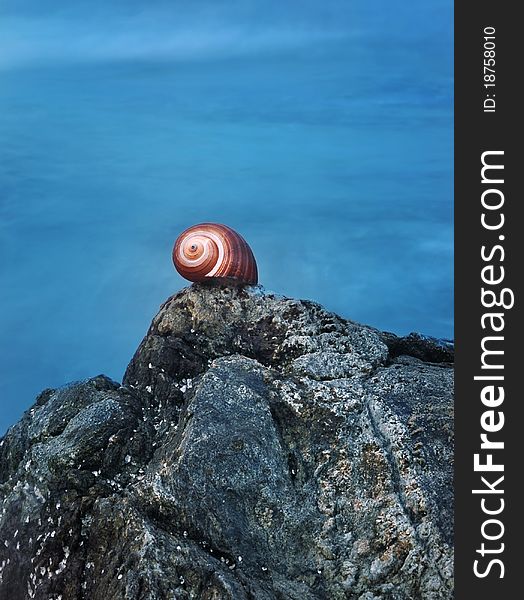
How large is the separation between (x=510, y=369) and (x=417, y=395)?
3.20 ft

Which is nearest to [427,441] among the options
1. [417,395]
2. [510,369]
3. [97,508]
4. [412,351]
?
[417,395]

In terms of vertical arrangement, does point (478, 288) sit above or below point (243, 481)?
above

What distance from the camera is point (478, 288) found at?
241 inches

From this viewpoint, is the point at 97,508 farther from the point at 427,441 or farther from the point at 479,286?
the point at 479,286

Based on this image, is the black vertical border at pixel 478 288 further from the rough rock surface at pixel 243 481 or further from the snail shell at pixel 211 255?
the snail shell at pixel 211 255

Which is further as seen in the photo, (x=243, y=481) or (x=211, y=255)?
(x=211, y=255)

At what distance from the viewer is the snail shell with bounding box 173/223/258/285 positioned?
7637 millimetres

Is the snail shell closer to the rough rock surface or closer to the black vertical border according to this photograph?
the rough rock surface

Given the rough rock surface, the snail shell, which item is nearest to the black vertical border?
the rough rock surface

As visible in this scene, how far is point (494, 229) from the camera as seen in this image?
6.14m

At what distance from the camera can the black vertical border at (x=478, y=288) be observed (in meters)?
5.99

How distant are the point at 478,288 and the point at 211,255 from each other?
232 cm

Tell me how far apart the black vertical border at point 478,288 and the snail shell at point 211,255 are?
2017 mm

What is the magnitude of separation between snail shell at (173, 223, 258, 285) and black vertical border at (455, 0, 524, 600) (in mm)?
2017
